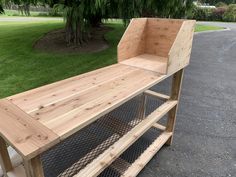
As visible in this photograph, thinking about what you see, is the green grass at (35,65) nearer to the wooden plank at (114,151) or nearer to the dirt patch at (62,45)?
the dirt patch at (62,45)

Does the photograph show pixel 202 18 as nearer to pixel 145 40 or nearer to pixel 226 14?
pixel 226 14

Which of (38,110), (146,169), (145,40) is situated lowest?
(146,169)

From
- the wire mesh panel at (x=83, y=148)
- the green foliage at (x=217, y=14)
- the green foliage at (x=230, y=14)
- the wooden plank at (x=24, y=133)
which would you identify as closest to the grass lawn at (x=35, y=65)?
the wire mesh panel at (x=83, y=148)

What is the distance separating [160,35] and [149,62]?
425 mm

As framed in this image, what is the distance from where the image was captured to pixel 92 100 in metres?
1.42

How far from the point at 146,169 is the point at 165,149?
17.4 inches

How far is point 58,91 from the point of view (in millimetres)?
1522

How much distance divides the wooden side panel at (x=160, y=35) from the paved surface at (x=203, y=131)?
3.90 ft

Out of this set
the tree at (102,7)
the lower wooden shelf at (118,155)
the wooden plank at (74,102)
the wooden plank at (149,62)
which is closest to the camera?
the wooden plank at (74,102)

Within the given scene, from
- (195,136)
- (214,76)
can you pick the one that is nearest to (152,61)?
(195,136)

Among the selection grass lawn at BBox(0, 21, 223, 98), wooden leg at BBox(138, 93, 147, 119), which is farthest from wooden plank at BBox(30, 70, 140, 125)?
grass lawn at BBox(0, 21, 223, 98)

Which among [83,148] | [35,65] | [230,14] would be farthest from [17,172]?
[230,14]

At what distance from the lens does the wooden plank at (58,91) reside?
1.34 metres

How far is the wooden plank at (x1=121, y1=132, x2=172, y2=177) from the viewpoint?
2.01 metres
